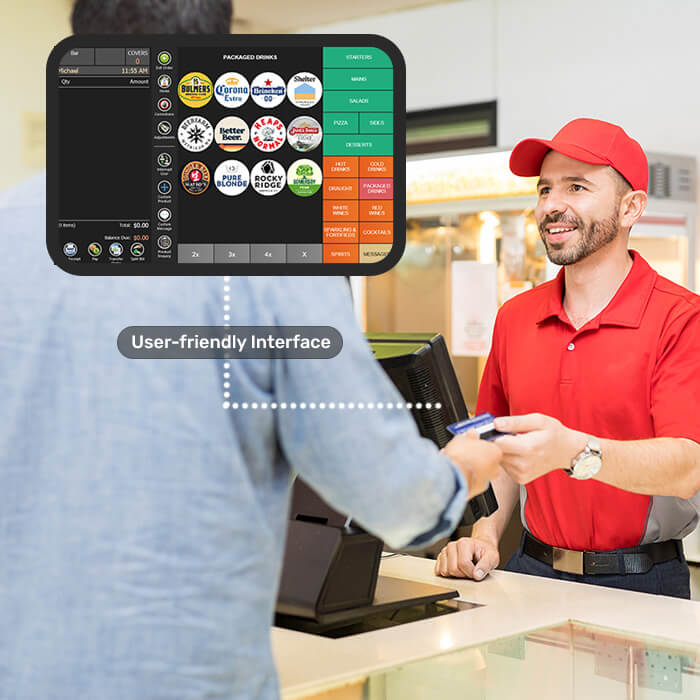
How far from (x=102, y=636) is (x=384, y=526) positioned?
26 centimetres

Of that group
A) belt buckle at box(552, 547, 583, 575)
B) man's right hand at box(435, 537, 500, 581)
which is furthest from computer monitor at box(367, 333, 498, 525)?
belt buckle at box(552, 547, 583, 575)

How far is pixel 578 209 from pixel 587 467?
62 centimetres

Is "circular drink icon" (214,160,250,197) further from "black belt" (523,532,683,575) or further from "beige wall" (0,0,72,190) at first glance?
"black belt" (523,532,683,575)

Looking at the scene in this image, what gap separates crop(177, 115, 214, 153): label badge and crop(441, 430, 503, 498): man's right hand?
1.37ft

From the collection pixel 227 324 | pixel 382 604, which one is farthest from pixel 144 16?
pixel 382 604

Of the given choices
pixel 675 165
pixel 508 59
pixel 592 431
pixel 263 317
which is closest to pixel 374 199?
pixel 263 317

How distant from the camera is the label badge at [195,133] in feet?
2.88

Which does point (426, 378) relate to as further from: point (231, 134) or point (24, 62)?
point (24, 62)

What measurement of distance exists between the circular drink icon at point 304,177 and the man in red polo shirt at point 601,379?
0.98 meters

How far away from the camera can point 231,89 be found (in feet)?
2.91

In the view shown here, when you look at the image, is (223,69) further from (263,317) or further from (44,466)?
(44,466)

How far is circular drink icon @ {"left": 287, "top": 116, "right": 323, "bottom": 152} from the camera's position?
89 centimetres

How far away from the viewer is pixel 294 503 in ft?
5.11

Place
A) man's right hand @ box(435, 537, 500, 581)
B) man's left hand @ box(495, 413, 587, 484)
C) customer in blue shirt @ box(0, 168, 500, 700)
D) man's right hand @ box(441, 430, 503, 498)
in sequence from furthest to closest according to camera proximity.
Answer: man's right hand @ box(435, 537, 500, 581)
man's left hand @ box(495, 413, 587, 484)
man's right hand @ box(441, 430, 503, 498)
customer in blue shirt @ box(0, 168, 500, 700)
